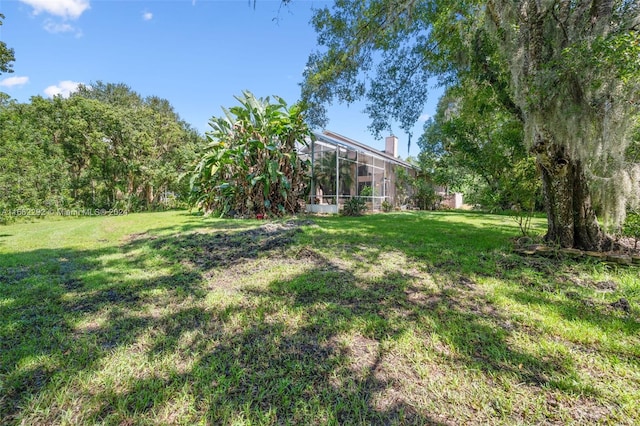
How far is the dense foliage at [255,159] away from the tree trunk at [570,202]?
712cm

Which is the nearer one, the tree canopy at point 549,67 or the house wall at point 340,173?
the tree canopy at point 549,67

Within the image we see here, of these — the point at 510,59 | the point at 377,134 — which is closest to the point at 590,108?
the point at 510,59

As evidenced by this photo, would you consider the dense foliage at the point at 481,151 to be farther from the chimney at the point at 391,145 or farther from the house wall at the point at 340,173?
the house wall at the point at 340,173

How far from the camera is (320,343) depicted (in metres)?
1.89

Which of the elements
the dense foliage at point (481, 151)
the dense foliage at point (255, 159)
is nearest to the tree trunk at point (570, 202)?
the dense foliage at point (481, 151)

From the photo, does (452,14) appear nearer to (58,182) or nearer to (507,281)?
(507,281)

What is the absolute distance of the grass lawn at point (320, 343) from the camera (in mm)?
1327

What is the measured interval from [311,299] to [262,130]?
8.08 m

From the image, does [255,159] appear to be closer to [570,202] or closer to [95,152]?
[570,202]

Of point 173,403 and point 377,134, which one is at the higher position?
point 377,134

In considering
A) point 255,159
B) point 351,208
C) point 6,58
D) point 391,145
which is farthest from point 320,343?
point 391,145

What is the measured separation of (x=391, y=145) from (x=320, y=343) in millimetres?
22108

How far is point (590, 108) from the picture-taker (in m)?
3.19

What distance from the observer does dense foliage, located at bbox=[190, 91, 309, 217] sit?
9.33 m
